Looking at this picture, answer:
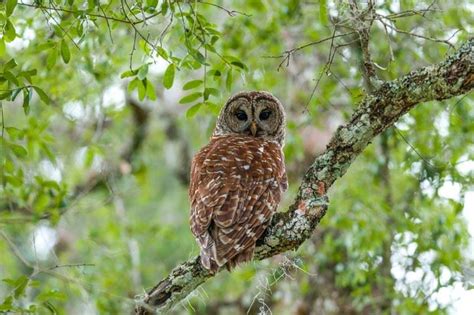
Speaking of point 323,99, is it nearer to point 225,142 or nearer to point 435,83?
point 225,142

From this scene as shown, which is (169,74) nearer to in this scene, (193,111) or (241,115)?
(193,111)

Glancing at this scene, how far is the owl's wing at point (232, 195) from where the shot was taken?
3664mm

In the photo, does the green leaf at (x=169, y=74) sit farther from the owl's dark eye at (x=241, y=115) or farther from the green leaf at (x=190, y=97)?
the owl's dark eye at (x=241, y=115)

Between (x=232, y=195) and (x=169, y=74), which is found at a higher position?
(x=169, y=74)

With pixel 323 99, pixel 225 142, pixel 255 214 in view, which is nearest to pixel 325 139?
pixel 323 99

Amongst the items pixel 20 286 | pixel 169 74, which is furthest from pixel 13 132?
pixel 169 74

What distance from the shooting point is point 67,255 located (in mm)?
9133

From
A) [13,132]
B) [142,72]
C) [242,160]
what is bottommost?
[242,160]

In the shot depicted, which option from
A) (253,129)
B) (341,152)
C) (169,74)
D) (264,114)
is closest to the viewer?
(341,152)

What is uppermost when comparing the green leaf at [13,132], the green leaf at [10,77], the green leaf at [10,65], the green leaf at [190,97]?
the green leaf at [13,132]

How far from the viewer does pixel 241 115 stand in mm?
5203

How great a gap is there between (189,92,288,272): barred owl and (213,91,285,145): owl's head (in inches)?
7.8

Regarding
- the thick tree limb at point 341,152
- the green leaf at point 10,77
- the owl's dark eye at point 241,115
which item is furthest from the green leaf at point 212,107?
the owl's dark eye at point 241,115

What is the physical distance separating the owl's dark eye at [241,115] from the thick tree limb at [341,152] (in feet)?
5.12
